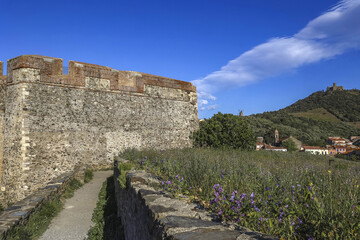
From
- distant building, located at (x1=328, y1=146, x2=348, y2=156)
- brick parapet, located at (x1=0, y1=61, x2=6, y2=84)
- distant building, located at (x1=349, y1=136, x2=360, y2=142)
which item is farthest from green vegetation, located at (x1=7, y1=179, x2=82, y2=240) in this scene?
distant building, located at (x1=349, y1=136, x2=360, y2=142)

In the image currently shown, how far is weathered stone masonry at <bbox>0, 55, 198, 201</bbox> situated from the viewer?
11.7 meters

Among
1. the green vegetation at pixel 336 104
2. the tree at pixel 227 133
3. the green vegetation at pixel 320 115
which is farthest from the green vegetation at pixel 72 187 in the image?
the green vegetation at pixel 336 104

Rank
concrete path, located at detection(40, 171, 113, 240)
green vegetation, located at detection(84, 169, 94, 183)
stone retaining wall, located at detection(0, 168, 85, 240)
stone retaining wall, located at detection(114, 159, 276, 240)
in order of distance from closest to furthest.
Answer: stone retaining wall, located at detection(114, 159, 276, 240) → stone retaining wall, located at detection(0, 168, 85, 240) → concrete path, located at detection(40, 171, 113, 240) → green vegetation, located at detection(84, 169, 94, 183)

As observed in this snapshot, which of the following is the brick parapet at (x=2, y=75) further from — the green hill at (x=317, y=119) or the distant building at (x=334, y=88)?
the distant building at (x=334, y=88)

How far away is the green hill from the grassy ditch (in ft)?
175

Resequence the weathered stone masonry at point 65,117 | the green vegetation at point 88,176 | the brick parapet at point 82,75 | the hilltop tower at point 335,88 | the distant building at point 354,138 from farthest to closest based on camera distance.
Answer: the hilltop tower at point 335,88, the distant building at point 354,138, the brick parapet at point 82,75, the weathered stone masonry at point 65,117, the green vegetation at point 88,176

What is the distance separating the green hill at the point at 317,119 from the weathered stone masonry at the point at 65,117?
46060 millimetres

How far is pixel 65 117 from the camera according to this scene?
493 inches

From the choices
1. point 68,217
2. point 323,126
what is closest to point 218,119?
point 68,217

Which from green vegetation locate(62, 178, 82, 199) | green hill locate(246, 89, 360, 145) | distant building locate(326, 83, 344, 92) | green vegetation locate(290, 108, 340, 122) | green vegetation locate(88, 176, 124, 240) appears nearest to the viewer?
Result: green vegetation locate(88, 176, 124, 240)

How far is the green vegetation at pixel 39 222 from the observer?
4758 millimetres

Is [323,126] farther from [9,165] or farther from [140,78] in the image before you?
[9,165]

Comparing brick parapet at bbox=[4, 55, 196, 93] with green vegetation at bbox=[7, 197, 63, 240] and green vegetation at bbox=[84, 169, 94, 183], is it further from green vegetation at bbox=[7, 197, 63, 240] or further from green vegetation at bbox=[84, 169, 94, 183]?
green vegetation at bbox=[7, 197, 63, 240]

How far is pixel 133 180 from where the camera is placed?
441cm
